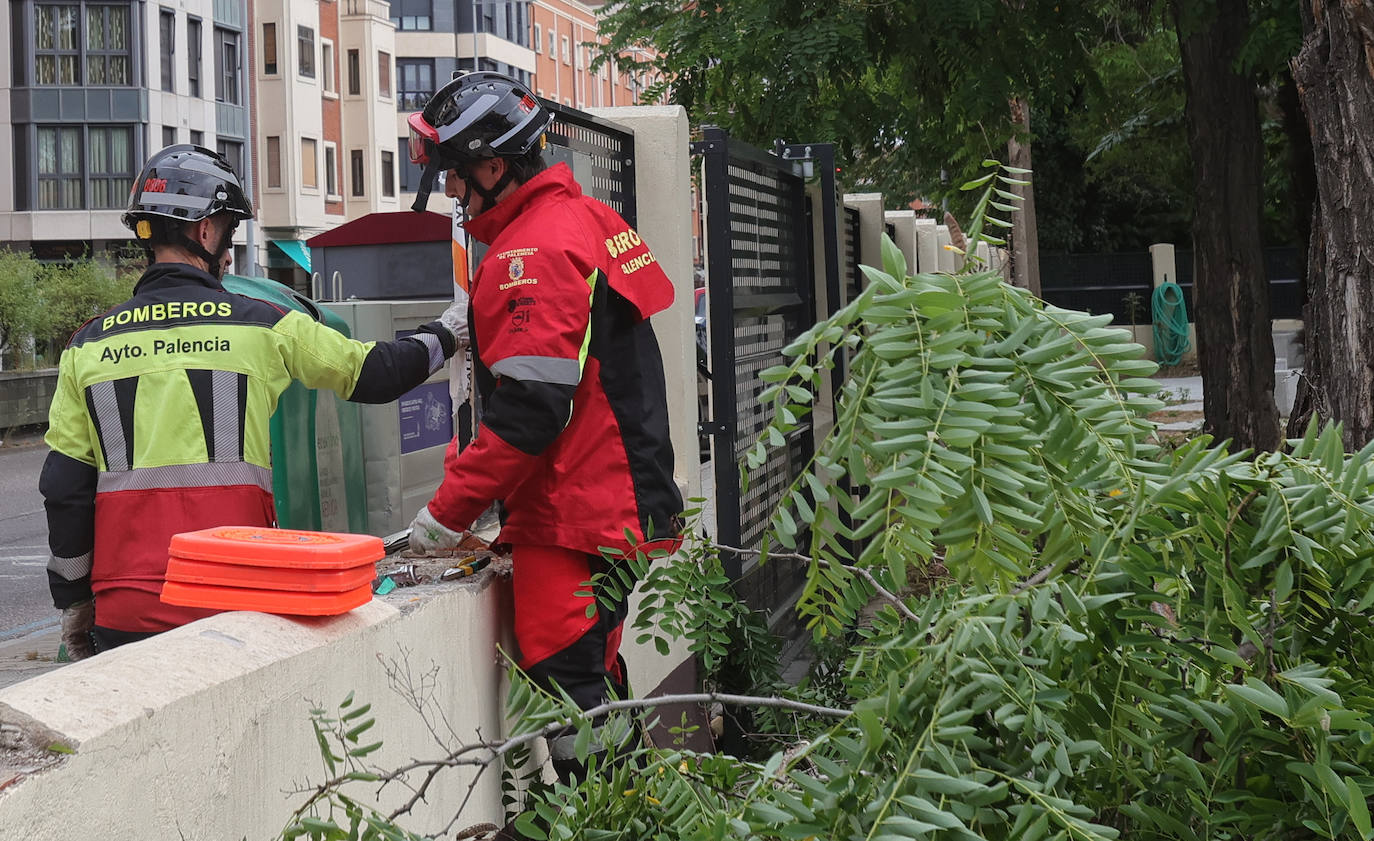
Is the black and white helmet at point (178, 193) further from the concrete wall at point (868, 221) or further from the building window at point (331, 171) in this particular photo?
the building window at point (331, 171)

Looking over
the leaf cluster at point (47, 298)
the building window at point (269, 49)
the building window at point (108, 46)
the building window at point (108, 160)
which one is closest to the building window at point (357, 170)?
the building window at point (269, 49)

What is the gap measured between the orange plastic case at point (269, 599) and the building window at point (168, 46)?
48654 mm

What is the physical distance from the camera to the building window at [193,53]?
161 feet

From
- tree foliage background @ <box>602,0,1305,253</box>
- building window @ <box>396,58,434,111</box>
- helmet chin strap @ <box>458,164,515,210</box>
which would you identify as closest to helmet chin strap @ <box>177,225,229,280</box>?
helmet chin strap @ <box>458,164,515,210</box>

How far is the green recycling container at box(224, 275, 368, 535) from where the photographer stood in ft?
15.6

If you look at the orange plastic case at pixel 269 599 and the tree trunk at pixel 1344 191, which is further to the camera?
the tree trunk at pixel 1344 191

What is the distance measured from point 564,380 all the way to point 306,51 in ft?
193

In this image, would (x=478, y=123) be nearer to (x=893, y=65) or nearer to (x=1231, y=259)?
(x=893, y=65)

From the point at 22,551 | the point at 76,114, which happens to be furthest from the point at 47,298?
the point at 76,114

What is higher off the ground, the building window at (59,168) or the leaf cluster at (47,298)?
the building window at (59,168)

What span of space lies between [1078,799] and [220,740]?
50.3 inches

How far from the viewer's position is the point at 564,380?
3512mm

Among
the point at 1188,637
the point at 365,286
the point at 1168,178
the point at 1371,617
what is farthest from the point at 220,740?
the point at 1168,178

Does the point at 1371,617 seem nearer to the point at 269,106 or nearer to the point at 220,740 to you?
the point at 220,740
